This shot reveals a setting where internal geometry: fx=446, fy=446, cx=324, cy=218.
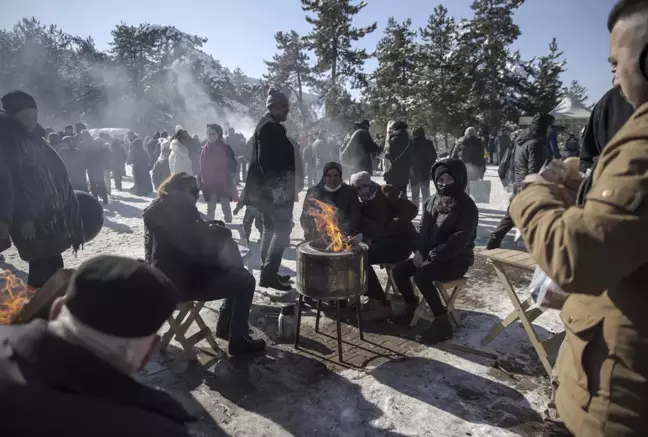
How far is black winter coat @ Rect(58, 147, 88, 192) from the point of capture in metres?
11.1

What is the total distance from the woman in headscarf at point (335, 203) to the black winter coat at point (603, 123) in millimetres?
2472

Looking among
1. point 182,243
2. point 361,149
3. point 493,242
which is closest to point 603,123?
point 493,242

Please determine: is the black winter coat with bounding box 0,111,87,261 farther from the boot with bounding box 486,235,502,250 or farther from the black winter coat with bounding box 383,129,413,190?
the black winter coat with bounding box 383,129,413,190

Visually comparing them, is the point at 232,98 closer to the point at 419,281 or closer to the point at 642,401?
the point at 419,281

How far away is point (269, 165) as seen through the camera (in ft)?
19.4

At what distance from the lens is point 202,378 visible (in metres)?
3.90

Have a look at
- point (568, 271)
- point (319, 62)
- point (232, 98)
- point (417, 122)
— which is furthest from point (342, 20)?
point (568, 271)

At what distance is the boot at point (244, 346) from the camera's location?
4254 millimetres

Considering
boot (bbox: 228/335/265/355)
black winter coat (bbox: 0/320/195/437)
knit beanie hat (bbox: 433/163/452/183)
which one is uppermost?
knit beanie hat (bbox: 433/163/452/183)

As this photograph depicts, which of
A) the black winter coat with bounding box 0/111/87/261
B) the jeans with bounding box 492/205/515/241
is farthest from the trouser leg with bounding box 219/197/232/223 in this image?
the jeans with bounding box 492/205/515/241

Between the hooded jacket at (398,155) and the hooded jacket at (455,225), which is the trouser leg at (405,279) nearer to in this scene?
the hooded jacket at (455,225)

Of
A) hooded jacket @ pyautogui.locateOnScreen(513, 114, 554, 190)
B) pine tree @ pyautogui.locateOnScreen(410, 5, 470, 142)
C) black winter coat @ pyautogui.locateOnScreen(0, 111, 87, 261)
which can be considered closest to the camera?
black winter coat @ pyautogui.locateOnScreen(0, 111, 87, 261)

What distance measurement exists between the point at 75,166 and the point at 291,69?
26370mm

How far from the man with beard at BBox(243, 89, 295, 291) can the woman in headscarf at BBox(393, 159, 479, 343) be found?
6.41ft
